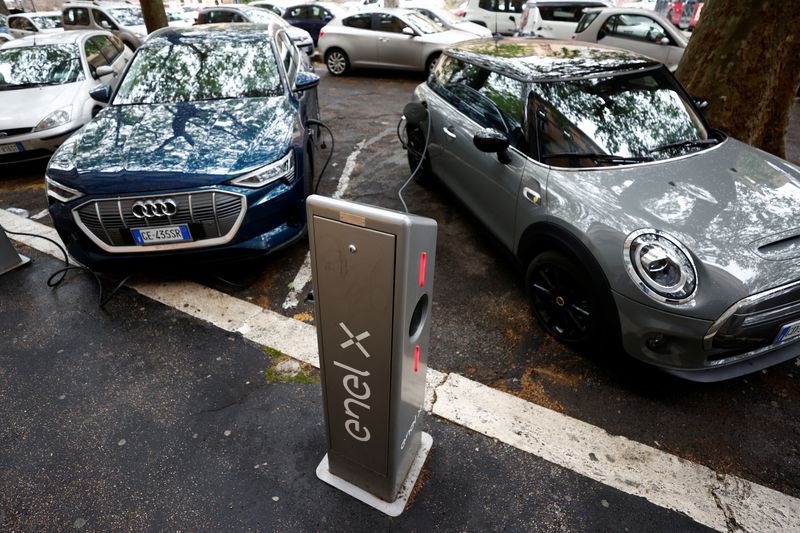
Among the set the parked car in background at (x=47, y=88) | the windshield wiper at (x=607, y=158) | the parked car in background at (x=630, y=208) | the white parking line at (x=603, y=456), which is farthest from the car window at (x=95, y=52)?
the windshield wiper at (x=607, y=158)

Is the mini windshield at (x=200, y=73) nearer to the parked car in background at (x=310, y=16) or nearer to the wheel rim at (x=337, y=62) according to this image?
the wheel rim at (x=337, y=62)

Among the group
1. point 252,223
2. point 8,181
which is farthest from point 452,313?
point 8,181

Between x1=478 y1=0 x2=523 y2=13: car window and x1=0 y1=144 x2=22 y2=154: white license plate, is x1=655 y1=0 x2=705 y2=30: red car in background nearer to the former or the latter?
x1=478 y1=0 x2=523 y2=13: car window

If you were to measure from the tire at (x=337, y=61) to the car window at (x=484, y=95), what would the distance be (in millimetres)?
6575

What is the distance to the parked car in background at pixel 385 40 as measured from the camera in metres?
9.33

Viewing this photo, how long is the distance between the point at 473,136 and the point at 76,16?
46.9ft

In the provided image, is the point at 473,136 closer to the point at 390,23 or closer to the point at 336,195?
the point at 336,195

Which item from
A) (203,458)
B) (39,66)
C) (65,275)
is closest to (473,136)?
(203,458)

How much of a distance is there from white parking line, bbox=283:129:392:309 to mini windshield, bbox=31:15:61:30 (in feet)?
44.9

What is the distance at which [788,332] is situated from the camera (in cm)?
215

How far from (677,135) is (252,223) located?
9.49 ft

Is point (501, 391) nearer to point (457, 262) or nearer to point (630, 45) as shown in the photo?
point (457, 262)

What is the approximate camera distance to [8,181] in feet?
17.7

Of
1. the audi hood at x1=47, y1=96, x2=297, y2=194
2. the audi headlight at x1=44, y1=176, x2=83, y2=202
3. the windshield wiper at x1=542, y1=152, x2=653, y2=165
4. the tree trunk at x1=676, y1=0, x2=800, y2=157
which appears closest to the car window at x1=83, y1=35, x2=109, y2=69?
the audi hood at x1=47, y1=96, x2=297, y2=194
